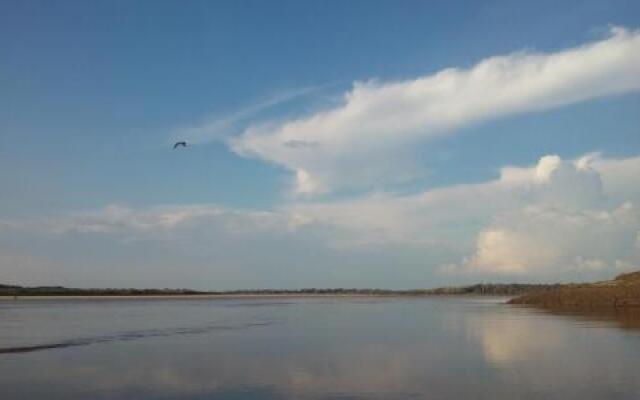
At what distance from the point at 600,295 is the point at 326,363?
54.9 m

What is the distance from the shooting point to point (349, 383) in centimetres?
2302

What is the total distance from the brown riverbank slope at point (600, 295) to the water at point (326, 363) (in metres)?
27.3

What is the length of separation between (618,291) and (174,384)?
61454 mm

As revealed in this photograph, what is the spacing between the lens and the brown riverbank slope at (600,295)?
7078 cm

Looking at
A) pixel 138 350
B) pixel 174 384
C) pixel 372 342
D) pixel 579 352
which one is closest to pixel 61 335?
pixel 138 350

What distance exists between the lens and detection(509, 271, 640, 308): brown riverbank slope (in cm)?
7078

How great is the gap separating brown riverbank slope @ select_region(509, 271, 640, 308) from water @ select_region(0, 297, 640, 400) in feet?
89.6

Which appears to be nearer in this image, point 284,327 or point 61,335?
point 61,335

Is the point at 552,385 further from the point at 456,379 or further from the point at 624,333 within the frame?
the point at 624,333

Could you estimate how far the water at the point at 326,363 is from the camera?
21.4m

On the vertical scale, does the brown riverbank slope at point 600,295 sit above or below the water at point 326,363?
above

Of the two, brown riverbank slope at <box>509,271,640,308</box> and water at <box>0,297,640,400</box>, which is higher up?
brown riverbank slope at <box>509,271,640,308</box>

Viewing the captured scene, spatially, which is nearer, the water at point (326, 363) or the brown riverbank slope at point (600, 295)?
the water at point (326, 363)

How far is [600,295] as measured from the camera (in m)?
73.9
